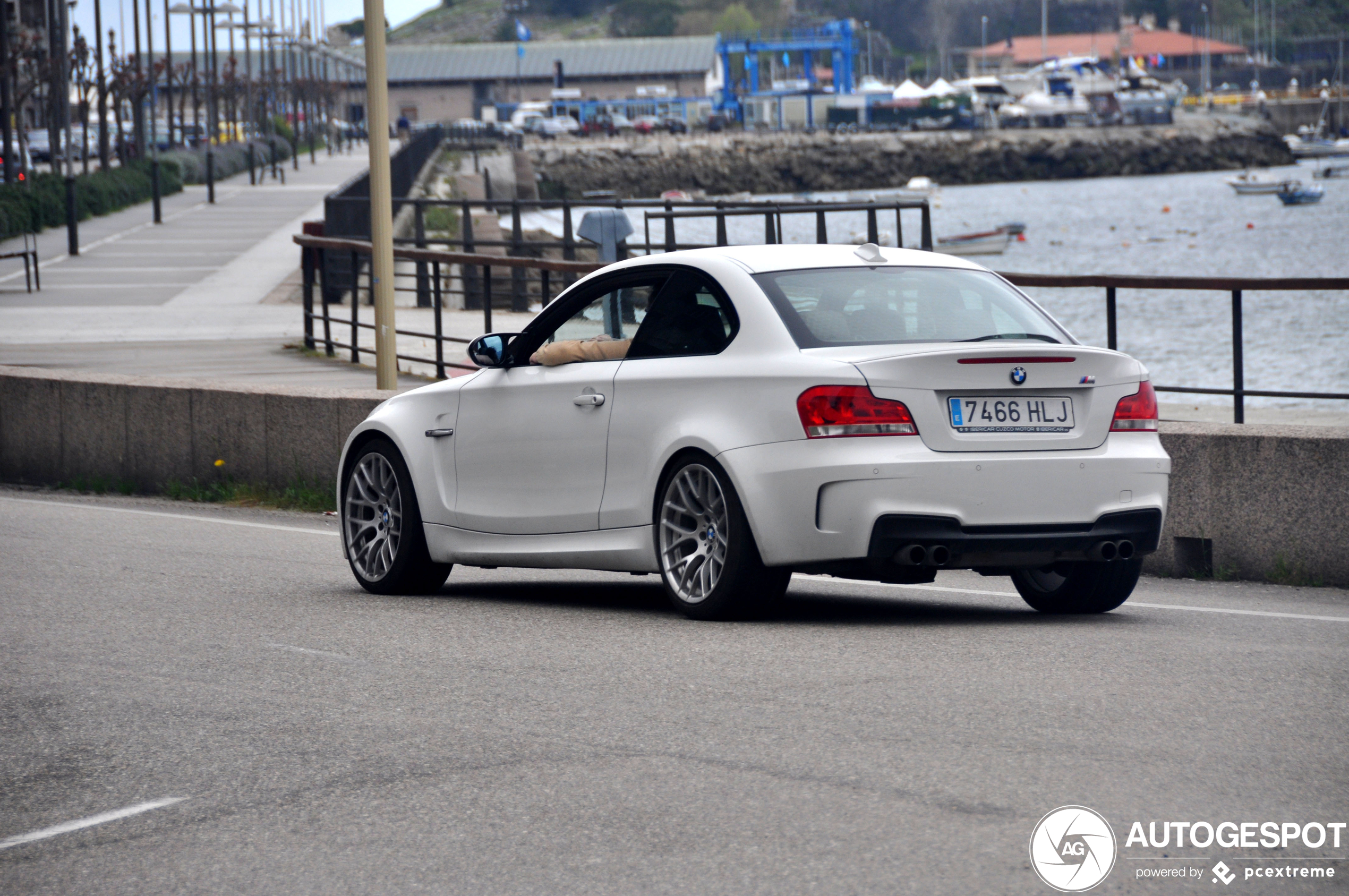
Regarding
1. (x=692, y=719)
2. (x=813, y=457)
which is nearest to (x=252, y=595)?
(x=813, y=457)

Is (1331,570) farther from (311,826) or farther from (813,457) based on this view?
(311,826)

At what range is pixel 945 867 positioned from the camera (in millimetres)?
4332

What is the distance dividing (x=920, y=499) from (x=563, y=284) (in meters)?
20.9

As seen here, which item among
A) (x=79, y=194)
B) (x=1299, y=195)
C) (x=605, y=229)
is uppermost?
(x=79, y=194)

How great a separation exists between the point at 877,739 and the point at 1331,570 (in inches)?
182

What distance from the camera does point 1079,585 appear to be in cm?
816

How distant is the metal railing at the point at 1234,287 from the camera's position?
11547mm

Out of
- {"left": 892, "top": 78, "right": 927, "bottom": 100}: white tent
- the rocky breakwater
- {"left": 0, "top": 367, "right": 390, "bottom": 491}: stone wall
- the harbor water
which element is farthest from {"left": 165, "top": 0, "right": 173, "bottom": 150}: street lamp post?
{"left": 892, "top": 78, "right": 927, "bottom": 100}: white tent

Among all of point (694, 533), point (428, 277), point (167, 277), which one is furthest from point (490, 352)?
point (167, 277)

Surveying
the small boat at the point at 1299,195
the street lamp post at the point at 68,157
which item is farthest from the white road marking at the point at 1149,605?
the small boat at the point at 1299,195

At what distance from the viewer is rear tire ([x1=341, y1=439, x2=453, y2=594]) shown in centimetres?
902

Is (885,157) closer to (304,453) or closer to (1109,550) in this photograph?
(304,453)

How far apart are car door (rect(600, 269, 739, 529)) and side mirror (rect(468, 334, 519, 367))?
77cm

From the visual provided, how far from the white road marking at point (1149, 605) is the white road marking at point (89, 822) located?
314 cm
